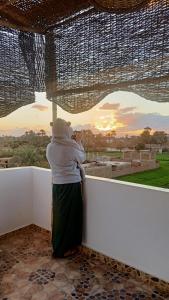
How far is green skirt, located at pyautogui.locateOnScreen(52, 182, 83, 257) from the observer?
2447 mm

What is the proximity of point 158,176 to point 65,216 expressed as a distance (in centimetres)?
94

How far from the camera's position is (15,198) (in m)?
3.04

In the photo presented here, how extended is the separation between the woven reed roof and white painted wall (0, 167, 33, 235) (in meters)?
0.83

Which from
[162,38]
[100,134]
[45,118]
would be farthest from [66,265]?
[162,38]

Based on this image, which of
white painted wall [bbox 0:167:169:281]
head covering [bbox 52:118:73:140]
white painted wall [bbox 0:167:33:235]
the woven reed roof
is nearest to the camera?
the woven reed roof

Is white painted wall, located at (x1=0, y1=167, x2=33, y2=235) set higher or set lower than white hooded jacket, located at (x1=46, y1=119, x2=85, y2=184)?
lower

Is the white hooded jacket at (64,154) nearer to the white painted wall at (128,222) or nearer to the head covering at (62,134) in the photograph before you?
the head covering at (62,134)

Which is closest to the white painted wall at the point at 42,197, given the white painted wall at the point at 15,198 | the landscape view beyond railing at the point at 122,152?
the white painted wall at the point at 15,198

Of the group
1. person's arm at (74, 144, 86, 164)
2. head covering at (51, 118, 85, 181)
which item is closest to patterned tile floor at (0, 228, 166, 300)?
person's arm at (74, 144, 86, 164)

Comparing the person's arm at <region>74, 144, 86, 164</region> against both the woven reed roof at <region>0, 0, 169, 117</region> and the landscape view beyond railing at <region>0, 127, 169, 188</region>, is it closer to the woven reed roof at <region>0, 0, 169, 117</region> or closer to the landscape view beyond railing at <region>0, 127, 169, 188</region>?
the landscape view beyond railing at <region>0, 127, 169, 188</region>

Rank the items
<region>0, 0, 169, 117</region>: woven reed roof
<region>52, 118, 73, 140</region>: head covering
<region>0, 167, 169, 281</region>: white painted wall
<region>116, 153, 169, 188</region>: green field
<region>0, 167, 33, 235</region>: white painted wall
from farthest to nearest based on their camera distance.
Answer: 1. <region>0, 167, 33, 235</region>: white painted wall
2. <region>52, 118, 73, 140</region>: head covering
3. <region>116, 153, 169, 188</region>: green field
4. <region>0, 167, 169, 281</region>: white painted wall
5. <region>0, 0, 169, 117</region>: woven reed roof

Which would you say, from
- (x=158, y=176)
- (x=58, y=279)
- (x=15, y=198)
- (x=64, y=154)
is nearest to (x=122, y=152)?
(x=158, y=176)

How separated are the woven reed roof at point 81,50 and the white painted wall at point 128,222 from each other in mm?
756

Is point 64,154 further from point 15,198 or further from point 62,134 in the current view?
point 15,198
